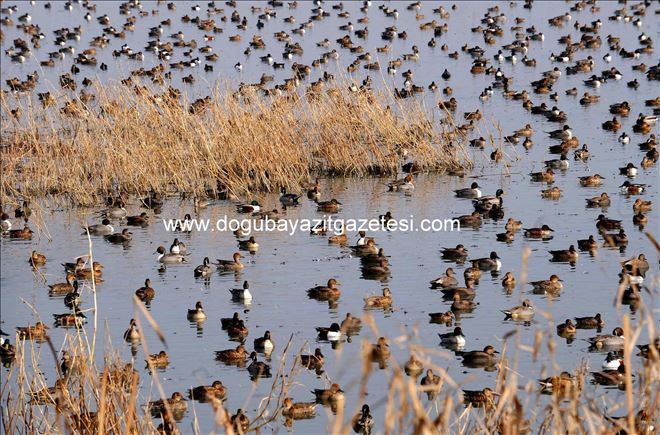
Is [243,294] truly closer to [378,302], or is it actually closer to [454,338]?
[378,302]

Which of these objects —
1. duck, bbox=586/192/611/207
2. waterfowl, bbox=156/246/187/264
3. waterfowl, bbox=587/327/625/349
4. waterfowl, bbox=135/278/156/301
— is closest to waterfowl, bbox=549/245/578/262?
duck, bbox=586/192/611/207

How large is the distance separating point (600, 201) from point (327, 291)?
38.5 feet

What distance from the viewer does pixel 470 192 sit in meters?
35.6

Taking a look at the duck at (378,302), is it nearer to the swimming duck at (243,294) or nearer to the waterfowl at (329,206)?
the swimming duck at (243,294)

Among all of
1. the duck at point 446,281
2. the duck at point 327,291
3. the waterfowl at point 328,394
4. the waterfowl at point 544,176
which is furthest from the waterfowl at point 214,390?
the waterfowl at point 544,176

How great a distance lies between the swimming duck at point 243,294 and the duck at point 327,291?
142 centimetres

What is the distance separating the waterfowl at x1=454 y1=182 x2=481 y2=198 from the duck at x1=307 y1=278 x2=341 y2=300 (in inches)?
407

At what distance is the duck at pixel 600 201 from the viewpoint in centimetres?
3438

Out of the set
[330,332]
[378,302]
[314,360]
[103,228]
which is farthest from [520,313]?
[103,228]

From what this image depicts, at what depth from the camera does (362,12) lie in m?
84.6

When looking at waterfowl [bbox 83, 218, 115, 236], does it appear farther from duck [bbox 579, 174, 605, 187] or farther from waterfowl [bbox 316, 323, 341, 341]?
duck [bbox 579, 174, 605, 187]

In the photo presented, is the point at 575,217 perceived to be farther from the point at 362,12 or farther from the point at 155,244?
the point at 362,12

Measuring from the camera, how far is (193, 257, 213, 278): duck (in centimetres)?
2902

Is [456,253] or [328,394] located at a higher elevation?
[456,253]
